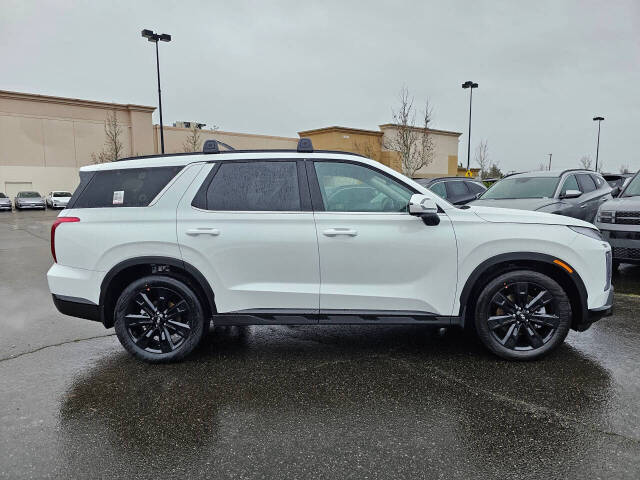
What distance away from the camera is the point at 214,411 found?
3.32 m

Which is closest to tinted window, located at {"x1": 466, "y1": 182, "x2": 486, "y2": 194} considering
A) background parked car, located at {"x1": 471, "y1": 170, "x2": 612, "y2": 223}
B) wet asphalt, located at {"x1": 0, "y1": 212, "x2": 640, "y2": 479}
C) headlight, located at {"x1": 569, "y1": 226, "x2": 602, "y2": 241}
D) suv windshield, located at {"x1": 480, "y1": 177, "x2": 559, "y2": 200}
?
background parked car, located at {"x1": 471, "y1": 170, "x2": 612, "y2": 223}

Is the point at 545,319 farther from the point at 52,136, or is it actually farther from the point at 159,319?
the point at 52,136

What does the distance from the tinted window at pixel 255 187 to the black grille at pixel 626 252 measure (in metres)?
5.52

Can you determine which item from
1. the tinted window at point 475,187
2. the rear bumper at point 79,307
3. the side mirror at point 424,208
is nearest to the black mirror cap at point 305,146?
the side mirror at point 424,208

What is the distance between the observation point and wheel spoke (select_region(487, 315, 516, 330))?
4.04m

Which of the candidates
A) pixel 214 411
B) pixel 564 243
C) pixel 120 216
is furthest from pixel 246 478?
pixel 564 243

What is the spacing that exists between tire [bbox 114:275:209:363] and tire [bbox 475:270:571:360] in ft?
8.27

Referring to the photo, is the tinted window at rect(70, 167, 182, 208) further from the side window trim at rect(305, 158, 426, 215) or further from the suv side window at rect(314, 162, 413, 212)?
the suv side window at rect(314, 162, 413, 212)

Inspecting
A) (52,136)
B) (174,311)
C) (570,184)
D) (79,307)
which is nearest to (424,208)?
(174,311)

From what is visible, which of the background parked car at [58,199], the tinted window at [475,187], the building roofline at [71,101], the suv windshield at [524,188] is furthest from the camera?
the building roofline at [71,101]

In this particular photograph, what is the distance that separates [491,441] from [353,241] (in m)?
1.80

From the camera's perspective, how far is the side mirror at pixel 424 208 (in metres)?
3.82

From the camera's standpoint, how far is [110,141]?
41.9 m

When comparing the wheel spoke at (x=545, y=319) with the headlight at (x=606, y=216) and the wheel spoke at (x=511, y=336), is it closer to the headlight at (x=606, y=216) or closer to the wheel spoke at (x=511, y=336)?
the wheel spoke at (x=511, y=336)
